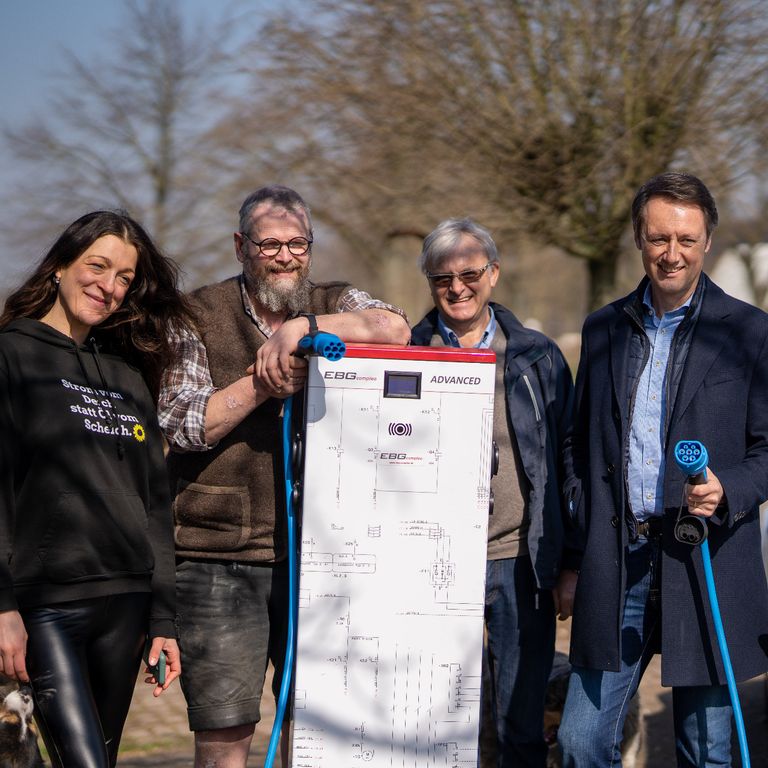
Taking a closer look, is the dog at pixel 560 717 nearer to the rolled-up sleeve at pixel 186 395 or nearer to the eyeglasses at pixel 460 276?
the eyeglasses at pixel 460 276

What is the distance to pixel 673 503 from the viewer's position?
3344mm

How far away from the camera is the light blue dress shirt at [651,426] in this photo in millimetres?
3422

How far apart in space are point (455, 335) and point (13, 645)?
1.93 meters

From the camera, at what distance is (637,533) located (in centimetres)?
344

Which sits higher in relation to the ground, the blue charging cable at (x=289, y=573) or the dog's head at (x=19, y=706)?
the blue charging cable at (x=289, y=573)

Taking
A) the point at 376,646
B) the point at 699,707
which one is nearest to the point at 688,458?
the point at 699,707

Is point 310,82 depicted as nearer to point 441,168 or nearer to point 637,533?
point 441,168

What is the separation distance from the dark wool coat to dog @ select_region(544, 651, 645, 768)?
1295mm

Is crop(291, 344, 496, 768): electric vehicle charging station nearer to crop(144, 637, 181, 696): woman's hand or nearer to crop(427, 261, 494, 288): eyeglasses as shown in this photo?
crop(144, 637, 181, 696): woman's hand

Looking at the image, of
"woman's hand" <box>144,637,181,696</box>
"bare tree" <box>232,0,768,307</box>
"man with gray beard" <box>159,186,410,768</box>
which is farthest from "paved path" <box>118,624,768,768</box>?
"bare tree" <box>232,0,768,307</box>

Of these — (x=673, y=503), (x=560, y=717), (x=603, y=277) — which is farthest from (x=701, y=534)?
(x=603, y=277)

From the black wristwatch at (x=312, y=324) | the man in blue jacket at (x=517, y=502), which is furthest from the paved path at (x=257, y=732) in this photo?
the black wristwatch at (x=312, y=324)

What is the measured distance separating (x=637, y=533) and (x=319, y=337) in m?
1.20

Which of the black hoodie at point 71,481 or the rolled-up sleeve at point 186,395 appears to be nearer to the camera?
the black hoodie at point 71,481
